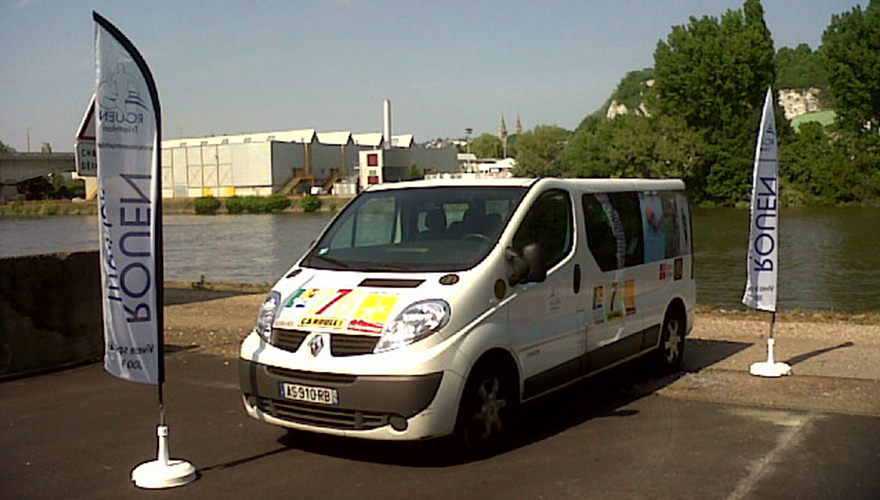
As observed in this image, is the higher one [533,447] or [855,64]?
[855,64]

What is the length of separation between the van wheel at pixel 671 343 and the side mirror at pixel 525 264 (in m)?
2.97

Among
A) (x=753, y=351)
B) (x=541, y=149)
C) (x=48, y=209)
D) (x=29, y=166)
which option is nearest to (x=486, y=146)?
(x=48, y=209)

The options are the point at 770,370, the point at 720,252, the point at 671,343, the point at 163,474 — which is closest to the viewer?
the point at 163,474

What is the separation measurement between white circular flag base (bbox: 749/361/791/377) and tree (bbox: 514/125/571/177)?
44.5 meters

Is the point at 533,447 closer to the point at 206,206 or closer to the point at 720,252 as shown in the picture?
the point at 720,252

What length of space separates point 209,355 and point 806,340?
278 inches

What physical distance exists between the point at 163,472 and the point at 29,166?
1832 inches

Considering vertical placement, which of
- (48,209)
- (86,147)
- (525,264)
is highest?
(86,147)

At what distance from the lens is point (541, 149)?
6353cm

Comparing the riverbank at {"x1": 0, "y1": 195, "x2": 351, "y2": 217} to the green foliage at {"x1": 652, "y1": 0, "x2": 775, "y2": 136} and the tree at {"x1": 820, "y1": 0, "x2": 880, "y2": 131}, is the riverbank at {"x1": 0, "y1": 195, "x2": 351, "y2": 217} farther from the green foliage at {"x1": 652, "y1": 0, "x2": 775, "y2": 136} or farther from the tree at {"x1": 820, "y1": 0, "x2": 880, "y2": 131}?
the tree at {"x1": 820, "y1": 0, "x2": 880, "y2": 131}

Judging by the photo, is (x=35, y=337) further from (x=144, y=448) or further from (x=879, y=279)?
(x=879, y=279)

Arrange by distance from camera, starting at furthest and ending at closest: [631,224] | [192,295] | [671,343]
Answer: [192,295], [671,343], [631,224]

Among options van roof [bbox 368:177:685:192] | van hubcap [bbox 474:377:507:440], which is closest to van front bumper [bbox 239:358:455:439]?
van hubcap [bbox 474:377:507:440]

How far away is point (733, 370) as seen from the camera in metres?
9.96
